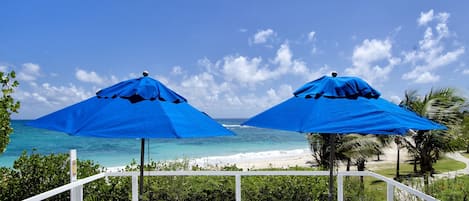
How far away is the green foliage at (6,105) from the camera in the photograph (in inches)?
198

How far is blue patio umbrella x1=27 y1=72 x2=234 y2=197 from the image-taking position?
2830 mm

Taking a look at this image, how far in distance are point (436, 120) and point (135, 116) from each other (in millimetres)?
12048

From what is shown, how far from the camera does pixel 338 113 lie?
312 centimetres

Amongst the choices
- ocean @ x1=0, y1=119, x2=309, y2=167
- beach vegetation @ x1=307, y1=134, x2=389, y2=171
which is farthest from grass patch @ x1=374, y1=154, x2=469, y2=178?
ocean @ x1=0, y1=119, x2=309, y2=167

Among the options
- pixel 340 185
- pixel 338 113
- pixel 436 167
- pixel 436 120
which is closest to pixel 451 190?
pixel 340 185

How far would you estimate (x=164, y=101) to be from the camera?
3.25m

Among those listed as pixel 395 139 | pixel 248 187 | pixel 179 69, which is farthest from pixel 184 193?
pixel 179 69

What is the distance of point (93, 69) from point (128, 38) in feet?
50.7

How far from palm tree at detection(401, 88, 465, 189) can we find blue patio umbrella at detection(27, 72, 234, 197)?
1130 centimetres

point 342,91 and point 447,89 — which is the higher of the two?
point 447,89

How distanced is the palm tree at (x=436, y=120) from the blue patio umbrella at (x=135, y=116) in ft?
37.1

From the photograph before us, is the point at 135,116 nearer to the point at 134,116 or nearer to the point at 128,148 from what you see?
the point at 134,116

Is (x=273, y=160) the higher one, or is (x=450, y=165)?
(x=450, y=165)

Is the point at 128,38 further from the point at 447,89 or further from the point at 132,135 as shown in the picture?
the point at 132,135
